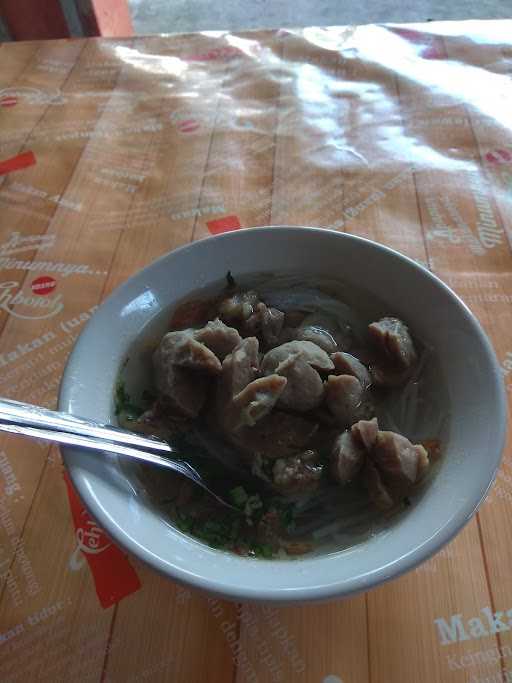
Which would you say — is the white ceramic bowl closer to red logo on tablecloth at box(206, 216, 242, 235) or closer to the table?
the table

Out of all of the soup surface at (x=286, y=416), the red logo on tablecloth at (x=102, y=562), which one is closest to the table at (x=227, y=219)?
the red logo on tablecloth at (x=102, y=562)

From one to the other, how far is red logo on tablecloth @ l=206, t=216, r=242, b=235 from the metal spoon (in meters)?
0.60

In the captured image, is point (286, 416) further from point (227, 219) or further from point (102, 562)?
point (227, 219)

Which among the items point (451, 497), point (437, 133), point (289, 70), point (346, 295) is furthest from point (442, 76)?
point (451, 497)

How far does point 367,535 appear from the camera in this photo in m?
0.65

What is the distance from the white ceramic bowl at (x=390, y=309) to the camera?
0.57m

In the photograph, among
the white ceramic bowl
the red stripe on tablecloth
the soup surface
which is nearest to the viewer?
the white ceramic bowl

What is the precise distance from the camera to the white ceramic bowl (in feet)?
1.86

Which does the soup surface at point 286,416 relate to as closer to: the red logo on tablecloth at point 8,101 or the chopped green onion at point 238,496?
the chopped green onion at point 238,496

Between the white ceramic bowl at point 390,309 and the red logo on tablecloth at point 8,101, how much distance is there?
1.08 meters

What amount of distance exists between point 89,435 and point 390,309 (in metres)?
0.47

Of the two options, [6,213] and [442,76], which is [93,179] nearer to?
[6,213]

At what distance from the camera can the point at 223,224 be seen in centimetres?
122

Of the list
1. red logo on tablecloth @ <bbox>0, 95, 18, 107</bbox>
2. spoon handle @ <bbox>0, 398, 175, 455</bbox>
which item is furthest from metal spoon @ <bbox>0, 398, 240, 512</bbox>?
red logo on tablecloth @ <bbox>0, 95, 18, 107</bbox>
